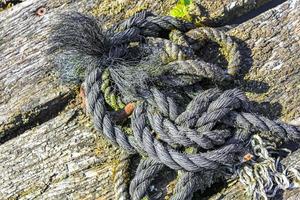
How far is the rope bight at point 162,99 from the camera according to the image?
9.56 ft

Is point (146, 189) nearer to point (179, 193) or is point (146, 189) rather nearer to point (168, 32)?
point (179, 193)

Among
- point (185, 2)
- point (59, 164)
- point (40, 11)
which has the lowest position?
point (59, 164)

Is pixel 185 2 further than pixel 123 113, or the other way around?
pixel 185 2

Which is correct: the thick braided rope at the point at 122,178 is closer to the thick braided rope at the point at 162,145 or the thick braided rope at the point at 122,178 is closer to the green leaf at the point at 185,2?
the thick braided rope at the point at 162,145

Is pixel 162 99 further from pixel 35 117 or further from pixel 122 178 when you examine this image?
pixel 35 117

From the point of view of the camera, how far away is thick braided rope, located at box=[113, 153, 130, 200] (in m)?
2.99

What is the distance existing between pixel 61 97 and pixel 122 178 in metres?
0.76

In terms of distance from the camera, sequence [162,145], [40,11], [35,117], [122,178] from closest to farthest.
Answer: [162,145]
[122,178]
[35,117]
[40,11]

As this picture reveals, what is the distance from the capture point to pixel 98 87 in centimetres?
309

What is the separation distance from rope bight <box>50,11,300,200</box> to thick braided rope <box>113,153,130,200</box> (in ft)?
0.04

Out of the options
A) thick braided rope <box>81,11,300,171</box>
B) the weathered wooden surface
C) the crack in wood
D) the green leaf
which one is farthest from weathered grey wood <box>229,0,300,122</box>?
the crack in wood

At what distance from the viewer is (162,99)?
9.82 ft

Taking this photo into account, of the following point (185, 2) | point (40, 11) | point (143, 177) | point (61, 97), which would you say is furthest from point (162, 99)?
point (40, 11)

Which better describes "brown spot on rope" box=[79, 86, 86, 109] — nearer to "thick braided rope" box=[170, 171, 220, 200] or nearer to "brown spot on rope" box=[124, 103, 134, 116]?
"brown spot on rope" box=[124, 103, 134, 116]
